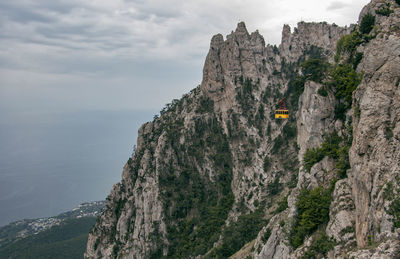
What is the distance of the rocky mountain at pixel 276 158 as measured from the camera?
24.6 meters

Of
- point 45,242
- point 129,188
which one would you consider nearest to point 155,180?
point 129,188

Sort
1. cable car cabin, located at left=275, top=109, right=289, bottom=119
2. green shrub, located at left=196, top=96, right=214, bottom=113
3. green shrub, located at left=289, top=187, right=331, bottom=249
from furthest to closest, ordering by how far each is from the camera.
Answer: green shrub, located at left=196, top=96, right=214, bottom=113, cable car cabin, located at left=275, top=109, right=289, bottom=119, green shrub, located at left=289, top=187, right=331, bottom=249

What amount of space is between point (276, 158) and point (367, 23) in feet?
132

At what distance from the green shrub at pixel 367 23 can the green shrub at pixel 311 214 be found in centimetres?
2269

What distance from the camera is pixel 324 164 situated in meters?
34.3

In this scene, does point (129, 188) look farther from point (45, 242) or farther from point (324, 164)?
point (45, 242)

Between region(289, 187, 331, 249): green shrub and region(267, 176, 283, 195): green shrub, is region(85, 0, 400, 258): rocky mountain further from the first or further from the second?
region(267, 176, 283, 195): green shrub

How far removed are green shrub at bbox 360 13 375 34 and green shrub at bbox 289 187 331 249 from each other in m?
22.7

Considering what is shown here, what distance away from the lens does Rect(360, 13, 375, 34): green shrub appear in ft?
126

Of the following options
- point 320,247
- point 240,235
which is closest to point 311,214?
point 320,247

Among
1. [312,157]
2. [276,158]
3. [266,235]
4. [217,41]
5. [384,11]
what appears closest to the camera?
[312,157]

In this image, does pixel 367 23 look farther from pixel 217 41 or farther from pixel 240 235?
pixel 217 41

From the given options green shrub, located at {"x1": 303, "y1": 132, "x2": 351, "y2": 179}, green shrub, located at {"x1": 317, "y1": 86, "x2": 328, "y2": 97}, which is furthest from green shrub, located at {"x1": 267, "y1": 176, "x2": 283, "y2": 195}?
green shrub, located at {"x1": 317, "y1": 86, "x2": 328, "y2": 97}

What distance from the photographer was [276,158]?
238 ft
